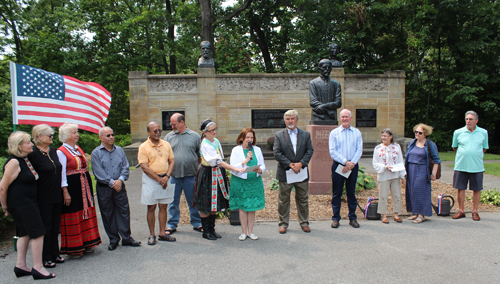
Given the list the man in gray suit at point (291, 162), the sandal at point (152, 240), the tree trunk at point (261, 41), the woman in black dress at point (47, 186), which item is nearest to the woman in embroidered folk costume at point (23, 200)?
the woman in black dress at point (47, 186)

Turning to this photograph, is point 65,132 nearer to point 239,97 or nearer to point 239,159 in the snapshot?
point 239,159

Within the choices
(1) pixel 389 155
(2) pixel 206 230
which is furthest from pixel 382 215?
(2) pixel 206 230

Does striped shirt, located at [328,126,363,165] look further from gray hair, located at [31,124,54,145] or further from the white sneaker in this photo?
gray hair, located at [31,124,54,145]

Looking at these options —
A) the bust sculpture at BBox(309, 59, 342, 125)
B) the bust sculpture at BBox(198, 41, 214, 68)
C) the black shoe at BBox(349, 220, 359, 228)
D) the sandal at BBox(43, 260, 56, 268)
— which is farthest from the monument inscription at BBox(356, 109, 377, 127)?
the sandal at BBox(43, 260, 56, 268)

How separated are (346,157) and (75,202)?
423 centimetres

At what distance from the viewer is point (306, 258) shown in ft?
13.9

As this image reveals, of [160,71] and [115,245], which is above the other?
[160,71]

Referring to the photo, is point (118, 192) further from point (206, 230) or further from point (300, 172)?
point (300, 172)

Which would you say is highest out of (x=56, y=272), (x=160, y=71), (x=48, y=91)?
(x=160, y=71)

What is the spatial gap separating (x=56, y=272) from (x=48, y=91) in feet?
9.43

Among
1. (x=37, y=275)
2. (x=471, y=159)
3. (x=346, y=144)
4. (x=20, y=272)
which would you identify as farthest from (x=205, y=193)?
(x=471, y=159)

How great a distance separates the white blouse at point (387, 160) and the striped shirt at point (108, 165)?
13.7ft

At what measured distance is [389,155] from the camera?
582 centimetres

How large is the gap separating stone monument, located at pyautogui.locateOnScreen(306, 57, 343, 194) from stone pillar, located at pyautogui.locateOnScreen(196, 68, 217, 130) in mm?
8589
